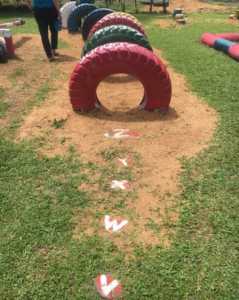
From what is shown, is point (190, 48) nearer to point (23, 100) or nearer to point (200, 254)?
point (23, 100)

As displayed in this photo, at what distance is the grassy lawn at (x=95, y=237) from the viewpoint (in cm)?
297

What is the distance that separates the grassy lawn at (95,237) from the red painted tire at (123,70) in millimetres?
1049

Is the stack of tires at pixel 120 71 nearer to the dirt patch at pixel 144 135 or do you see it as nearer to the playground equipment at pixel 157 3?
the dirt patch at pixel 144 135

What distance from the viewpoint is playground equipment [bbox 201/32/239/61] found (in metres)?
9.15

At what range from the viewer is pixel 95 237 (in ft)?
11.3

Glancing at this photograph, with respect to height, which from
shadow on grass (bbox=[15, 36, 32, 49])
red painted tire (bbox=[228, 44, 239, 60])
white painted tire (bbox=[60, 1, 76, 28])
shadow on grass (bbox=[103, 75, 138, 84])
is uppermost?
shadow on grass (bbox=[103, 75, 138, 84])

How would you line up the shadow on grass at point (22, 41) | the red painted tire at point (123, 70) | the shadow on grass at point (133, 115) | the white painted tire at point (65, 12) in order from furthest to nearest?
the white painted tire at point (65, 12) → the shadow on grass at point (22, 41) → the shadow on grass at point (133, 115) → the red painted tire at point (123, 70)

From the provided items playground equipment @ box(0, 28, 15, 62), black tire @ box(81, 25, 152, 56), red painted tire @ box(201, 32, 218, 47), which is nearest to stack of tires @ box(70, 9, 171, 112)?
black tire @ box(81, 25, 152, 56)

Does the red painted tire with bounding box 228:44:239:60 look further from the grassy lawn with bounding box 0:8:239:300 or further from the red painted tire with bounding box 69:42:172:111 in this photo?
the grassy lawn with bounding box 0:8:239:300

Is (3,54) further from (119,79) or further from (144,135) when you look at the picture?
(144,135)

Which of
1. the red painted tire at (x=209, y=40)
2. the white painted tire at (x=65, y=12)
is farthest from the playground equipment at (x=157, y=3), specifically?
the red painted tire at (x=209, y=40)

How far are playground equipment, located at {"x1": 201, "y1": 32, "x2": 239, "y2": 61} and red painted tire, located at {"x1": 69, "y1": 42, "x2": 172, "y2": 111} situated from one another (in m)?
3.83

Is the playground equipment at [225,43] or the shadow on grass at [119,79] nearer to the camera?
the shadow on grass at [119,79]

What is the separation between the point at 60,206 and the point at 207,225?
4.52ft
